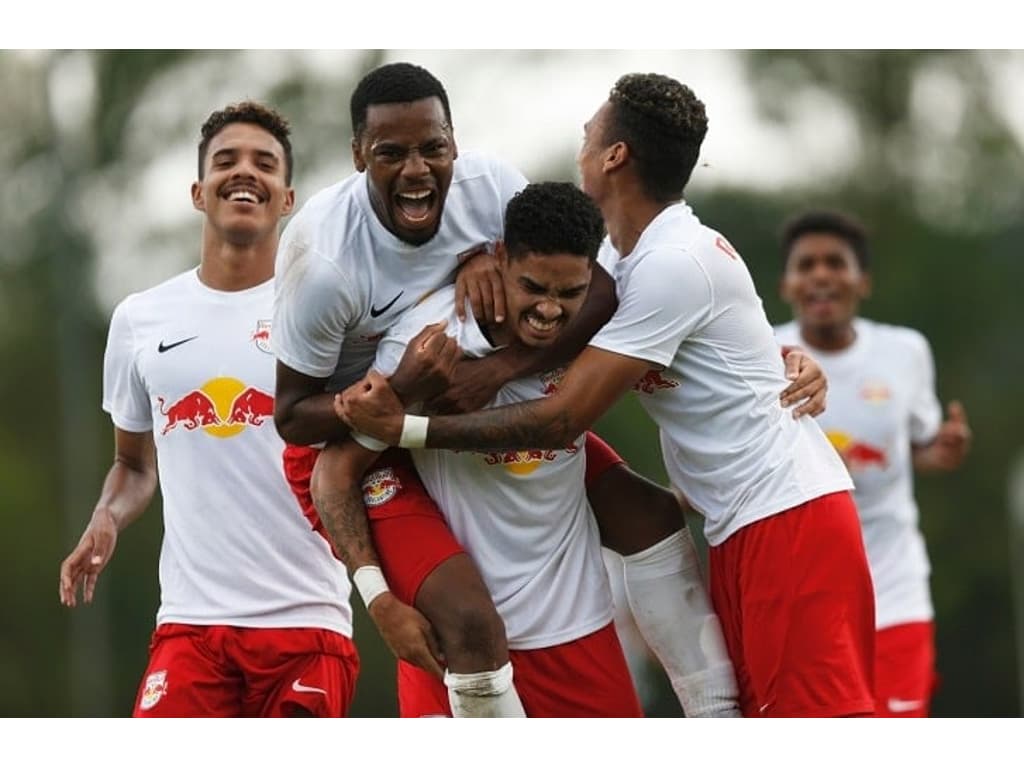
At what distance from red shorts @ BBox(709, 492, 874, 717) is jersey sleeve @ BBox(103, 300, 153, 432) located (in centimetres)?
230

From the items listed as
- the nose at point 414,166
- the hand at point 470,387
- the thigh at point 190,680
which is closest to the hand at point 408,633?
the hand at point 470,387

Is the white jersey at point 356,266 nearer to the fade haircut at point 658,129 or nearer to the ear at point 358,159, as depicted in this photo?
the ear at point 358,159

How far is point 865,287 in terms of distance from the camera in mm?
9430

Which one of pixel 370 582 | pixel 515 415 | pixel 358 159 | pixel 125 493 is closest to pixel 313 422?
pixel 370 582

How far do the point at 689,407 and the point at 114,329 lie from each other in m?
2.30

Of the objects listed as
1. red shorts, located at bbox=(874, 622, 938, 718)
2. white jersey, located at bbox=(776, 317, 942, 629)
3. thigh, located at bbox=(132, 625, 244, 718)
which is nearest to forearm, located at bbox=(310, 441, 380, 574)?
thigh, located at bbox=(132, 625, 244, 718)

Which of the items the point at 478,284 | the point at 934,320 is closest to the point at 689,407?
the point at 478,284

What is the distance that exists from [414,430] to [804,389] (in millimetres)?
1322

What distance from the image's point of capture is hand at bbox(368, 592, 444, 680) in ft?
17.2

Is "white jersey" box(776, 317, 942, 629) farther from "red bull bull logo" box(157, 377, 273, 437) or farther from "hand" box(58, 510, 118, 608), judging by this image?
"hand" box(58, 510, 118, 608)

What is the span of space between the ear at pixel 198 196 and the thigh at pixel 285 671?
1.61 m

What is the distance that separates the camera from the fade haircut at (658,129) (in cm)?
558

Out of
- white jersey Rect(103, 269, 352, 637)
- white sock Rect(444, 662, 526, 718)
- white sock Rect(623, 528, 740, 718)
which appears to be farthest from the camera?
white jersey Rect(103, 269, 352, 637)

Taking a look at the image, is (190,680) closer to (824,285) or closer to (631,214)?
(631,214)
